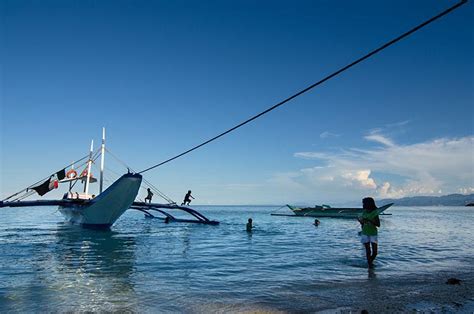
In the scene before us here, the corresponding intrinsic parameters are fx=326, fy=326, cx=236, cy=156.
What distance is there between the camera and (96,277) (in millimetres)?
11133

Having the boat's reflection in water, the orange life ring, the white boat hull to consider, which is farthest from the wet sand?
the orange life ring

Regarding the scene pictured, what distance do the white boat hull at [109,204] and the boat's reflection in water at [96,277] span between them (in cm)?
834

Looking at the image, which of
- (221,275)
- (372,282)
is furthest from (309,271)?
(221,275)

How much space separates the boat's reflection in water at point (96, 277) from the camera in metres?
8.00

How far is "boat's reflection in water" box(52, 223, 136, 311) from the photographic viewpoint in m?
8.00

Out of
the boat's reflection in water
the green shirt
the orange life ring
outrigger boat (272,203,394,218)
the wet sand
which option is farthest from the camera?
outrigger boat (272,203,394,218)

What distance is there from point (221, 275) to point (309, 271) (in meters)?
3.38

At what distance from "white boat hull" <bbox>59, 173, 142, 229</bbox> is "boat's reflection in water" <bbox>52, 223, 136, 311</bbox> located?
834cm

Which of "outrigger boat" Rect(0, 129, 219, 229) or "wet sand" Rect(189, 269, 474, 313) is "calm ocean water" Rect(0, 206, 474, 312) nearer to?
"wet sand" Rect(189, 269, 474, 313)

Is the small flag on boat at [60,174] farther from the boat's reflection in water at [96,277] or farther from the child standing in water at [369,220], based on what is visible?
the child standing in water at [369,220]

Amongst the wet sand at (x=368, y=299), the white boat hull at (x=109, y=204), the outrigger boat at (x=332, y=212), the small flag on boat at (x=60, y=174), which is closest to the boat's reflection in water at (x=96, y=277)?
the wet sand at (x=368, y=299)

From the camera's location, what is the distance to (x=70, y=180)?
37.7 m

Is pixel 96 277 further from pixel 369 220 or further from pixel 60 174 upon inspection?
pixel 60 174

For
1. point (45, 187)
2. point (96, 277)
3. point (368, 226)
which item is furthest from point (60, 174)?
point (368, 226)
